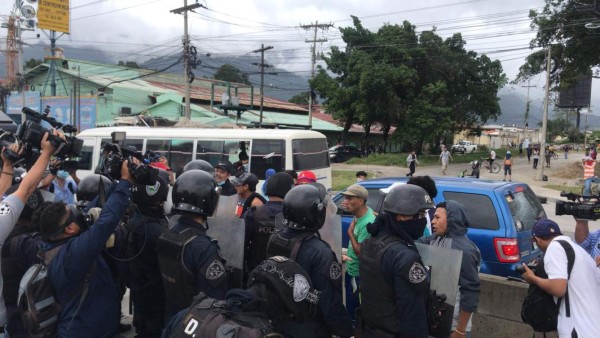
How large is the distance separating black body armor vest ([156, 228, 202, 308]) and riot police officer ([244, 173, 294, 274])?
1.17 m

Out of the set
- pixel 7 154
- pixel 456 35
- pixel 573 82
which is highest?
pixel 456 35

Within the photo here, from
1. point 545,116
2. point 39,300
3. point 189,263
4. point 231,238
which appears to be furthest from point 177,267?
point 545,116

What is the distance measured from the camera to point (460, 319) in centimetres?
395

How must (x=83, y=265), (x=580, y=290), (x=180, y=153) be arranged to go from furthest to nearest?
1. (x=180, y=153)
2. (x=580, y=290)
3. (x=83, y=265)

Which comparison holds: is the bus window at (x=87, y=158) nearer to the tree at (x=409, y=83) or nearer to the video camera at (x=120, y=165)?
the video camera at (x=120, y=165)

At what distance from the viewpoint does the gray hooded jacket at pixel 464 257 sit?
3.85 metres

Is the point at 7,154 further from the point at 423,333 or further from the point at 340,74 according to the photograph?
the point at 340,74

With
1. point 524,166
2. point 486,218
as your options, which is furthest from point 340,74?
point 486,218

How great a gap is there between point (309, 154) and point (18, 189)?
11158 mm

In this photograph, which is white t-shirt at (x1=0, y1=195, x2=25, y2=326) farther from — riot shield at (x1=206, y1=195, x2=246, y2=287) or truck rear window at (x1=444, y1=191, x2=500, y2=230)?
truck rear window at (x1=444, y1=191, x2=500, y2=230)

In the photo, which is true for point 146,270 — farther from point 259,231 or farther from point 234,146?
point 234,146

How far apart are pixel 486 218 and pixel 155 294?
3.85 meters

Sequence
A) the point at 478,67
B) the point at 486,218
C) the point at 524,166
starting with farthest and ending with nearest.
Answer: the point at 478,67 → the point at 524,166 → the point at 486,218

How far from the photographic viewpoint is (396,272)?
8.54ft
